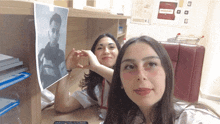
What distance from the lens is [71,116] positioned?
870 mm

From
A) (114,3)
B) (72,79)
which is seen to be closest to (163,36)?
(114,3)

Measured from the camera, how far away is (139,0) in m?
3.07

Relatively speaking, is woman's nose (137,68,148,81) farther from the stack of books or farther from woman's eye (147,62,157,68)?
the stack of books

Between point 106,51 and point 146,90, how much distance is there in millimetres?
565

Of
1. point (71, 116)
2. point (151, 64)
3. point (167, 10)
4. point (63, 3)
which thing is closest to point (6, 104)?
point (71, 116)

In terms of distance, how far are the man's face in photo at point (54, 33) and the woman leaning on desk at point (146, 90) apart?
0.27 m

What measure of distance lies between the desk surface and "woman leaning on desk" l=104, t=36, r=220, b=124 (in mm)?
118

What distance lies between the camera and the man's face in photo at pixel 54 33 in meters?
0.59

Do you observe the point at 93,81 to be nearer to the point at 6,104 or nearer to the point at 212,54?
the point at 6,104

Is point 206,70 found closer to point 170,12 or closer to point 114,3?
point 170,12

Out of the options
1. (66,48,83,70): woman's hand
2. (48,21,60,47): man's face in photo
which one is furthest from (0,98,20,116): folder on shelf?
→ (66,48,83,70): woman's hand

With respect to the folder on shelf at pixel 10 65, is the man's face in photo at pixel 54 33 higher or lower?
higher

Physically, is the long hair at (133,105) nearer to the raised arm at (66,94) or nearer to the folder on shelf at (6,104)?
the raised arm at (66,94)


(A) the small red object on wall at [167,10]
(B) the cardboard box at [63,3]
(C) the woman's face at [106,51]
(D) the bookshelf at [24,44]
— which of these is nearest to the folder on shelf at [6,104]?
(D) the bookshelf at [24,44]
